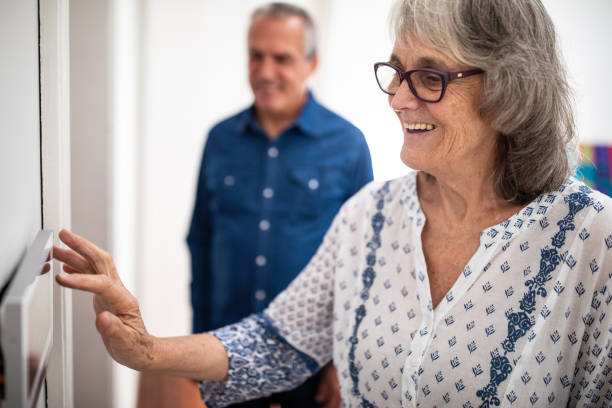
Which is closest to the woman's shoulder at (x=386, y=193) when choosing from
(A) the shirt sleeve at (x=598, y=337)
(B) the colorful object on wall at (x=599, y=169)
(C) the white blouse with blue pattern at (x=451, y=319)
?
(C) the white blouse with blue pattern at (x=451, y=319)

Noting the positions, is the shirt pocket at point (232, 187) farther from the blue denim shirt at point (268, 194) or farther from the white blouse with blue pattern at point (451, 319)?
the white blouse with blue pattern at point (451, 319)

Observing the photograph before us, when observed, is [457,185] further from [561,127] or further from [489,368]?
[489,368]

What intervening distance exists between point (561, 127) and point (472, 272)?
357 millimetres

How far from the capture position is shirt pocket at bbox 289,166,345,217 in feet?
7.20

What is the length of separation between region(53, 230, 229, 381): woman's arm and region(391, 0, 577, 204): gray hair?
727mm

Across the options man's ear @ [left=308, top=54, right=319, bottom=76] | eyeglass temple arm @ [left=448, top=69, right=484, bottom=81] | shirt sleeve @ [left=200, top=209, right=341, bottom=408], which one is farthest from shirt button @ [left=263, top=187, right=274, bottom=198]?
eyeglass temple arm @ [left=448, top=69, right=484, bottom=81]

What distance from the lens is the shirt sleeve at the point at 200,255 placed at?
2354mm

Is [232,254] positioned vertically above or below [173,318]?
above

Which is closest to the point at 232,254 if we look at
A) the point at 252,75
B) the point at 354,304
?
the point at 252,75

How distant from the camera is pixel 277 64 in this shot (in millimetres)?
2336

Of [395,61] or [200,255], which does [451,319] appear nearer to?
[395,61]

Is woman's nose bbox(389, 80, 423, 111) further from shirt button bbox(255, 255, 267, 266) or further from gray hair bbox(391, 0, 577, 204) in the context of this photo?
shirt button bbox(255, 255, 267, 266)

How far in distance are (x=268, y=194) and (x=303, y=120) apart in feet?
1.09

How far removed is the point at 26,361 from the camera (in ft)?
2.12
